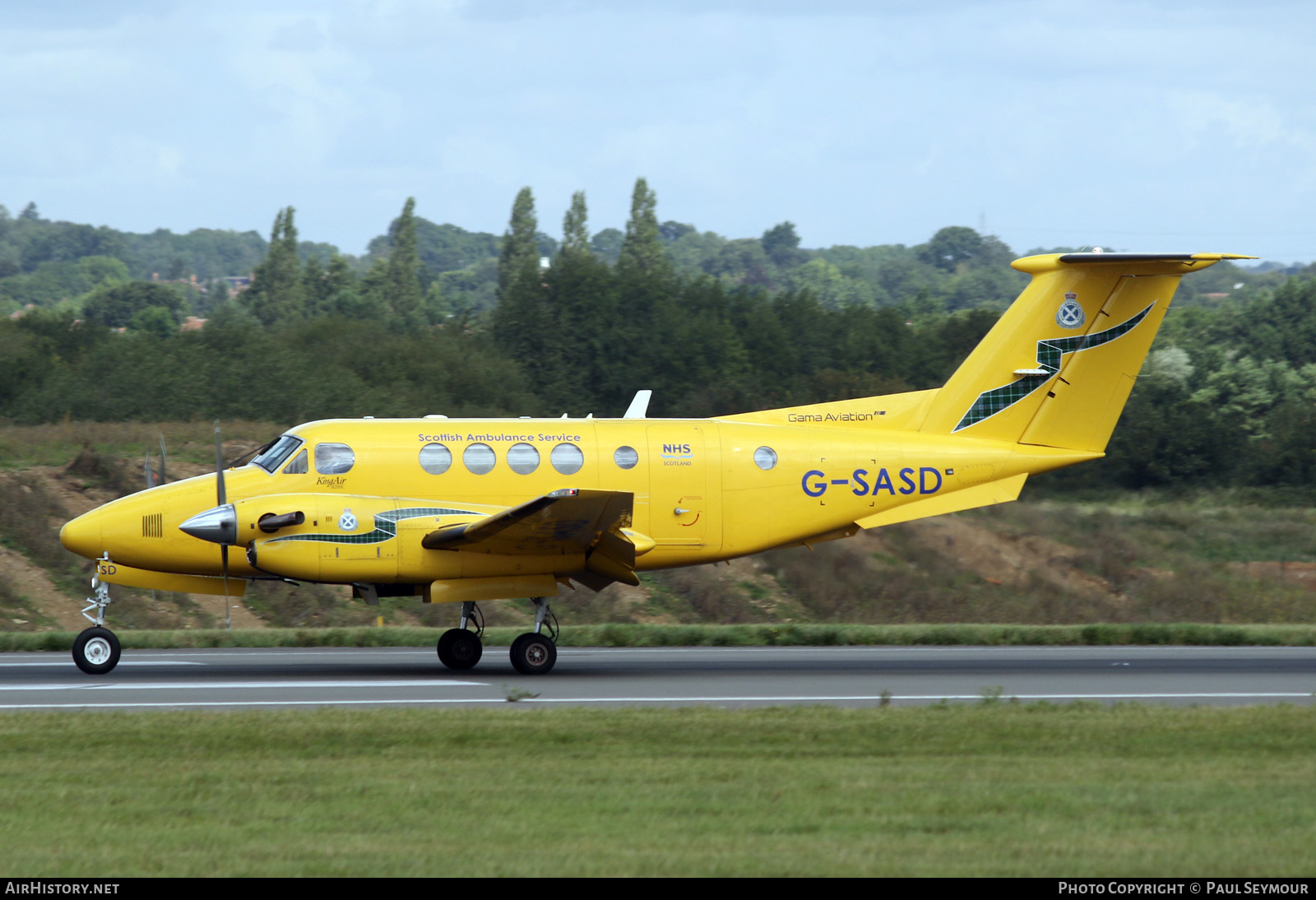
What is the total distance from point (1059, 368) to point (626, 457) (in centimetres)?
591

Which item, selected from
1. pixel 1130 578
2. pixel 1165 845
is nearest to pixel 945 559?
pixel 1130 578

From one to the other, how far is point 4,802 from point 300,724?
3.06 metres

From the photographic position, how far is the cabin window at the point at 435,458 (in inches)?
619

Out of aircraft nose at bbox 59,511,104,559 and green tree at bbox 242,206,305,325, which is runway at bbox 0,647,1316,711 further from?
green tree at bbox 242,206,305,325

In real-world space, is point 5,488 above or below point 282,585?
above

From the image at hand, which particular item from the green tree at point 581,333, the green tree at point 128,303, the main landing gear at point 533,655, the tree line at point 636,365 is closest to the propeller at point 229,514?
the main landing gear at point 533,655

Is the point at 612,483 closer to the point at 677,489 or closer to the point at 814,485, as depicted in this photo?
the point at 677,489

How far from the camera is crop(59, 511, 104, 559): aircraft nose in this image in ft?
49.6

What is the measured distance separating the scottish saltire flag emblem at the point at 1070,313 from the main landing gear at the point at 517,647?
7.67m

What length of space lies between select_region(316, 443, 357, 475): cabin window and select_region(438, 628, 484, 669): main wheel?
2.38 meters

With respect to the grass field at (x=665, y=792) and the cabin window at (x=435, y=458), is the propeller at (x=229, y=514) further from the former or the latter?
the grass field at (x=665, y=792)

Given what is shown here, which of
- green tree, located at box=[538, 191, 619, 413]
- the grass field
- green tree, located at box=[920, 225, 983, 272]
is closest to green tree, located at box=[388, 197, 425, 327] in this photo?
green tree, located at box=[538, 191, 619, 413]

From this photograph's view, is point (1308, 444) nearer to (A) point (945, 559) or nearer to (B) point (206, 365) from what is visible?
(A) point (945, 559)

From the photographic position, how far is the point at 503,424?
16.2 metres
